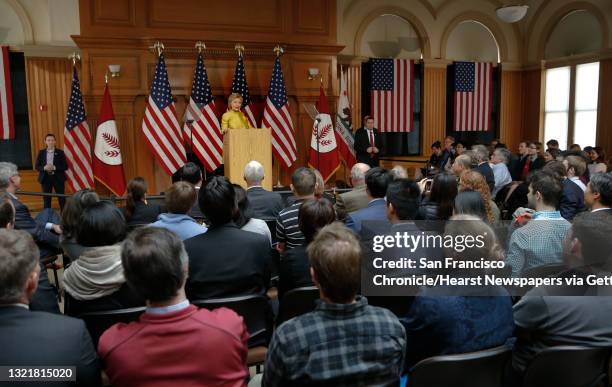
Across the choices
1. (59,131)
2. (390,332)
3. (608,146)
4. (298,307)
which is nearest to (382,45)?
(608,146)

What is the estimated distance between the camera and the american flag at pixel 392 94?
10.1 meters

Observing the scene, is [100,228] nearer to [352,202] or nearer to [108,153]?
[352,202]

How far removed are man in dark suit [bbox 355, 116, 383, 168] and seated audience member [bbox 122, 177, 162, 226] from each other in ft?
17.0

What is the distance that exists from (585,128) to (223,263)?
10.5 m

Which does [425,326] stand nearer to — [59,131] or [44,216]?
[44,216]

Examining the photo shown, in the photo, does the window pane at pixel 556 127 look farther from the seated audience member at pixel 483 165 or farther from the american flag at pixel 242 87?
the american flag at pixel 242 87

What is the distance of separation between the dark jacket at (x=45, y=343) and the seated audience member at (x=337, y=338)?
542mm

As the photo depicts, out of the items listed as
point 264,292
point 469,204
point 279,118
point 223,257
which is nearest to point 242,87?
point 279,118

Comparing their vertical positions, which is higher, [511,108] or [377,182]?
[511,108]

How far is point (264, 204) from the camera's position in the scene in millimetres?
4059

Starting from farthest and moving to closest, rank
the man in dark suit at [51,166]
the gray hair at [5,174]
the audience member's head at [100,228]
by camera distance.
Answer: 1. the man in dark suit at [51,166]
2. the gray hair at [5,174]
3. the audience member's head at [100,228]

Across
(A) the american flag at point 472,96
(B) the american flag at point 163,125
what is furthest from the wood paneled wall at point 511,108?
(B) the american flag at point 163,125

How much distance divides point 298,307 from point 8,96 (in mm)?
7560

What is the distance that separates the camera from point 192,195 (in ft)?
10.1
